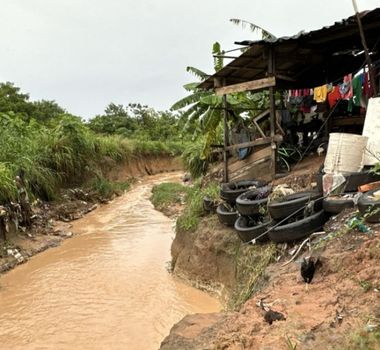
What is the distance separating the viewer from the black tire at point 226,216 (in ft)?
22.8

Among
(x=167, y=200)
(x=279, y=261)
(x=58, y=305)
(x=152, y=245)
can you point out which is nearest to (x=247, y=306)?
(x=279, y=261)

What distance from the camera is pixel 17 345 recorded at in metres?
5.69

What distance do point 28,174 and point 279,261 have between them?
32.7 feet

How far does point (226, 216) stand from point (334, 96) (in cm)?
404

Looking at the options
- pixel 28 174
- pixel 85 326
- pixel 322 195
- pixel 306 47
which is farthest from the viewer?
pixel 28 174

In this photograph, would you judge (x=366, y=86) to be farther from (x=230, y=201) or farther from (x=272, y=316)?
(x=272, y=316)

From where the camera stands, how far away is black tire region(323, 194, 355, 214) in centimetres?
504

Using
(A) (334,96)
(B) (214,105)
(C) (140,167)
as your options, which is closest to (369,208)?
(A) (334,96)

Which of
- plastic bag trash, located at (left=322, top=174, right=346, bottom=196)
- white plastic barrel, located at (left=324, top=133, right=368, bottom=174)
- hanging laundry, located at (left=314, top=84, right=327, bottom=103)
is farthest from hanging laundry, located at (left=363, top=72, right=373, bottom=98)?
plastic bag trash, located at (left=322, top=174, right=346, bottom=196)

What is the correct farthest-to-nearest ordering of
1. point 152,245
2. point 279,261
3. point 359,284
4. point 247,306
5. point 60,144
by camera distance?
point 60,144
point 152,245
point 279,261
point 247,306
point 359,284

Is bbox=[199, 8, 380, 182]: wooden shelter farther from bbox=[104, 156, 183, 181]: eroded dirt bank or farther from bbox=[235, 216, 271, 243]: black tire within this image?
bbox=[104, 156, 183, 181]: eroded dirt bank

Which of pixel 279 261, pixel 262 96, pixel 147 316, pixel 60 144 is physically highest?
pixel 262 96

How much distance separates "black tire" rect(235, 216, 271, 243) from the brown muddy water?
4.03 feet

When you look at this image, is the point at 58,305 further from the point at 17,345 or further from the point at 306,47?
the point at 306,47
